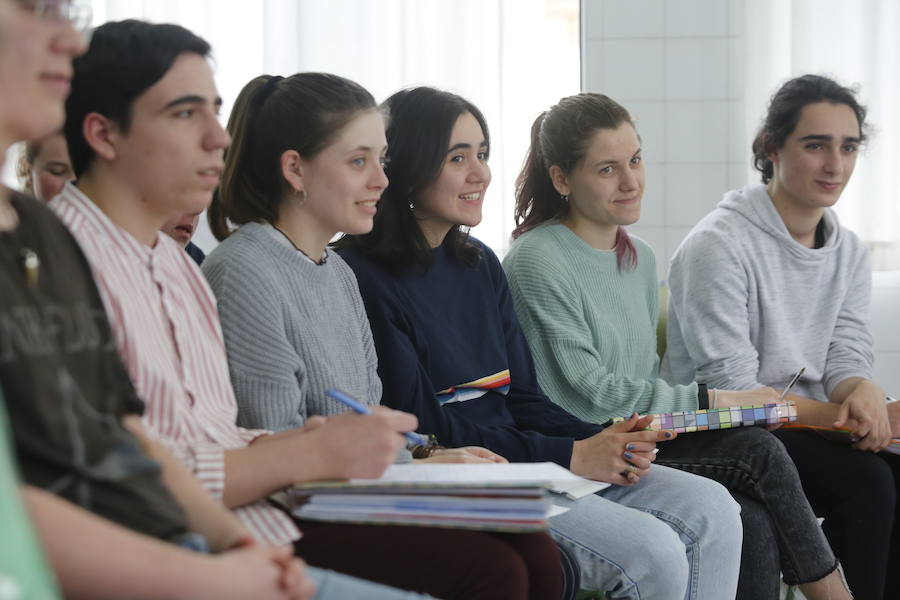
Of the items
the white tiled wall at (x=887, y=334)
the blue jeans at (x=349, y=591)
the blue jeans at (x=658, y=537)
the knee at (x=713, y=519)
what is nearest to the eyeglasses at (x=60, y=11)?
the blue jeans at (x=349, y=591)

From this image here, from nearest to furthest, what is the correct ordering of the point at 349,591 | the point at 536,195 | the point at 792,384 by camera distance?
the point at 349,591, the point at 792,384, the point at 536,195

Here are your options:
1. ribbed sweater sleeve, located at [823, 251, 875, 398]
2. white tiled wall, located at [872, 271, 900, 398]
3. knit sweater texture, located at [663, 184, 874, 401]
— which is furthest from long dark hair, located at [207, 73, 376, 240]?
white tiled wall, located at [872, 271, 900, 398]

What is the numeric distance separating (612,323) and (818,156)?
0.76 m

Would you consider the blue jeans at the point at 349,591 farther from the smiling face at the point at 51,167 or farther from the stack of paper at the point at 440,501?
the smiling face at the point at 51,167

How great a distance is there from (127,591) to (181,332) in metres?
0.51

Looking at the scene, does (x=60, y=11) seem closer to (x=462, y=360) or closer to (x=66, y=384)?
(x=66, y=384)

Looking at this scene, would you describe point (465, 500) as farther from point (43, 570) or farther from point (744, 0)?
point (744, 0)

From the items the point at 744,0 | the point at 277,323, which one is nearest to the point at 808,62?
the point at 744,0

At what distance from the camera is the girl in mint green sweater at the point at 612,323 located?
6.80 feet

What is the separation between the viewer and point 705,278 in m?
2.50

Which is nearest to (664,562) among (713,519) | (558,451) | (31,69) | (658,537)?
(658,537)

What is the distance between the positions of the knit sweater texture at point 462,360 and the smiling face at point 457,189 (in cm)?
6

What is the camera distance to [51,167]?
4.90ft

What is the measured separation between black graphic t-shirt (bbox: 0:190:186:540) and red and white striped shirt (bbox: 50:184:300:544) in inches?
6.0
